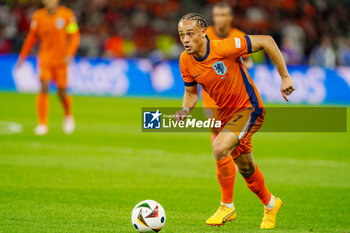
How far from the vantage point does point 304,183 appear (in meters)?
8.82

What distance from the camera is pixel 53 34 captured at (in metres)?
13.7

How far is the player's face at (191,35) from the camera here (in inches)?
234

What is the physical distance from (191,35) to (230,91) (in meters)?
0.69

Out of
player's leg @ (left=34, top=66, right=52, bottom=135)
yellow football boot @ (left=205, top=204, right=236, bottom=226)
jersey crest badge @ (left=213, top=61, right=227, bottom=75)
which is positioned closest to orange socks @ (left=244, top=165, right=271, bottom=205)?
yellow football boot @ (left=205, top=204, right=236, bottom=226)

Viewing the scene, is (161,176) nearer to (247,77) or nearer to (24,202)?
(24,202)

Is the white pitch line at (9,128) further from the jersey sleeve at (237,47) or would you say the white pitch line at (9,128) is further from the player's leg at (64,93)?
the jersey sleeve at (237,47)

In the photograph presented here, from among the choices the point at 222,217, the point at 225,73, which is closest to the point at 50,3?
the point at 225,73

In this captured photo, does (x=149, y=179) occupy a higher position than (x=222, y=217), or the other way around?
(x=222, y=217)

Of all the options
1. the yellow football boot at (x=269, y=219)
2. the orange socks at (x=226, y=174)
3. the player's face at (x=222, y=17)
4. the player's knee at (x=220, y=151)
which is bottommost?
the yellow football boot at (x=269, y=219)

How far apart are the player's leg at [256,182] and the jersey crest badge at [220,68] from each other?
2.79 feet

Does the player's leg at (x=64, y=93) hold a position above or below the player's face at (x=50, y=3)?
below

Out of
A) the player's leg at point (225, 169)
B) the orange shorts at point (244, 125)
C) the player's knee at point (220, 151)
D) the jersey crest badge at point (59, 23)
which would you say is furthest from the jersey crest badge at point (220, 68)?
the jersey crest badge at point (59, 23)

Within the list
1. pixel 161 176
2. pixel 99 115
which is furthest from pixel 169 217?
pixel 99 115

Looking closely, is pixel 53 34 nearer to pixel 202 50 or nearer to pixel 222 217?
pixel 202 50
